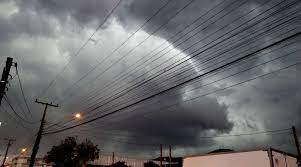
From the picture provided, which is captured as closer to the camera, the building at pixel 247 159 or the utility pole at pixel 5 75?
the utility pole at pixel 5 75

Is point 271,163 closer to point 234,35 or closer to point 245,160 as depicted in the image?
point 245,160

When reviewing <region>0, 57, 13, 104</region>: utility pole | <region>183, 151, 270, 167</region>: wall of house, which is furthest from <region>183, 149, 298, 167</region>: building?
<region>0, 57, 13, 104</region>: utility pole

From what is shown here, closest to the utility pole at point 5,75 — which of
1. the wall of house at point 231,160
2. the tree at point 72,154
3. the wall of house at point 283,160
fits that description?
the wall of house at point 231,160

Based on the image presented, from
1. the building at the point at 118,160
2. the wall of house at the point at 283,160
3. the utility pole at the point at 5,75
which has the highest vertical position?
the utility pole at the point at 5,75

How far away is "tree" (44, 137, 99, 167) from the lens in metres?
48.6

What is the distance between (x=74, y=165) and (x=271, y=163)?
35.4m

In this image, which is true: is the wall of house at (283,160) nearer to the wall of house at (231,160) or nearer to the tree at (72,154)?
the wall of house at (231,160)

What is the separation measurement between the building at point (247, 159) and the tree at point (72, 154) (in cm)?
2440

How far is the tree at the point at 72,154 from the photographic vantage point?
1914 inches

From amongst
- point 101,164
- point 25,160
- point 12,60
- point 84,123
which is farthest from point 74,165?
point 25,160

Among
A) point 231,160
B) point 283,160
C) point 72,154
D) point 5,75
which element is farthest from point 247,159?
point 72,154

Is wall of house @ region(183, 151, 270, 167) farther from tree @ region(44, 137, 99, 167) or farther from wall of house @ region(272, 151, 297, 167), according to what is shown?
tree @ region(44, 137, 99, 167)

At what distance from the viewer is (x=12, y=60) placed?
72.0ft

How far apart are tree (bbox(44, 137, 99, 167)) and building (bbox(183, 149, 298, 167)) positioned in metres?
24.4
